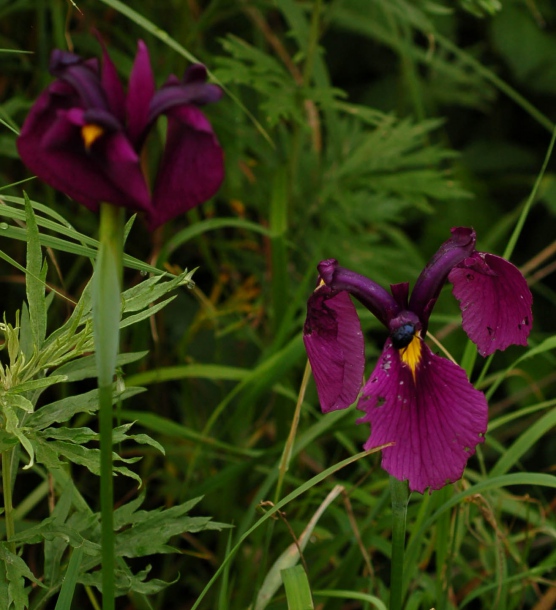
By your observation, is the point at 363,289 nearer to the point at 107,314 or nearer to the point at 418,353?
the point at 418,353

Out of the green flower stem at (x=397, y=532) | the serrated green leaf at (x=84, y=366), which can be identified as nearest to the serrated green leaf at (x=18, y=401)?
the serrated green leaf at (x=84, y=366)

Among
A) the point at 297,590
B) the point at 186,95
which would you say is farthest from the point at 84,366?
the point at 186,95

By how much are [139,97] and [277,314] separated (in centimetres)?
95

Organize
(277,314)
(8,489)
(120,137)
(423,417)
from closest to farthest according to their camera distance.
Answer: (120,137), (423,417), (8,489), (277,314)

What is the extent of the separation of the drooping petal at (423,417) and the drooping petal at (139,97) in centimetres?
32

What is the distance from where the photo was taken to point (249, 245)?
1.92 metres

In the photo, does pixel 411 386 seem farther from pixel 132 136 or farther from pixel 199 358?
pixel 199 358

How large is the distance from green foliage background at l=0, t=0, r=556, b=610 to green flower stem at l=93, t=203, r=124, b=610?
34 cm

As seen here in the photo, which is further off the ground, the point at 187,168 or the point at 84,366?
the point at 187,168

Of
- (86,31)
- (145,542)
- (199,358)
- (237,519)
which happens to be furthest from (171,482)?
(86,31)

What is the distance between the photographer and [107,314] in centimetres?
65

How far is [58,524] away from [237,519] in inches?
25.1

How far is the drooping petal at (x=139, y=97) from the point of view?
639 mm

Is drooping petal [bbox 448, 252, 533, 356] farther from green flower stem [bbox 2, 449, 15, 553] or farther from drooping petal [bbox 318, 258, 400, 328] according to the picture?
green flower stem [bbox 2, 449, 15, 553]
